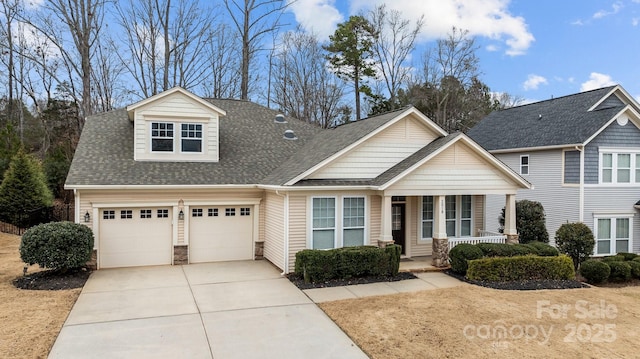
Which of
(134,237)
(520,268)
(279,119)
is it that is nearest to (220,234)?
(134,237)

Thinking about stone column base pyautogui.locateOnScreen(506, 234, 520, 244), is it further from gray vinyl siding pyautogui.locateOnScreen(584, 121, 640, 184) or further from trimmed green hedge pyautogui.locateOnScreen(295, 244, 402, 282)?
gray vinyl siding pyautogui.locateOnScreen(584, 121, 640, 184)

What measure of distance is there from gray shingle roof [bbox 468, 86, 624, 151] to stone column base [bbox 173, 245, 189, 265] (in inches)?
589

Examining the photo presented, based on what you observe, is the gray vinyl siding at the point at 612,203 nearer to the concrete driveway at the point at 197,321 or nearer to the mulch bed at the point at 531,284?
the mulch bed at the point at 531,284

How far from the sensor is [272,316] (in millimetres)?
8539

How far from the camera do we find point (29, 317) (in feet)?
27.0

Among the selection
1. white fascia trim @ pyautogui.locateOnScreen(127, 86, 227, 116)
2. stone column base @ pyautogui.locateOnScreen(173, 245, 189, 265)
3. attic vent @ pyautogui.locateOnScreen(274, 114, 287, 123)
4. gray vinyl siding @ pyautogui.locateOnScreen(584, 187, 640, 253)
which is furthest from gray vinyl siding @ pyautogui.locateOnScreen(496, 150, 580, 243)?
stone column base @ pyautogui.locateOnScreen(173, 245, 189, 265)

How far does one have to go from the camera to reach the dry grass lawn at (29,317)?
22.3ft

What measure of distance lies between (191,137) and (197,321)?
793cm

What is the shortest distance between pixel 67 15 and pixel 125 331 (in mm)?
22399

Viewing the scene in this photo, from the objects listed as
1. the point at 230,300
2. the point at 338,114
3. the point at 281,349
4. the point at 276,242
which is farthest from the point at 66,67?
the point at 281,349

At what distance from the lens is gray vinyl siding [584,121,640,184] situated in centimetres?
1664

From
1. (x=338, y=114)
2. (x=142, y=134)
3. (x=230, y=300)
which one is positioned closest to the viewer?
(x=230, y=300)

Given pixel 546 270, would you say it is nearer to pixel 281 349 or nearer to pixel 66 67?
pixel 281 349

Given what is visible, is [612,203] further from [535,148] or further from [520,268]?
[520,268]
